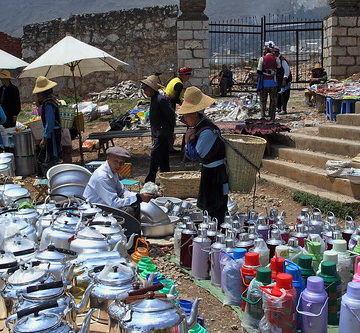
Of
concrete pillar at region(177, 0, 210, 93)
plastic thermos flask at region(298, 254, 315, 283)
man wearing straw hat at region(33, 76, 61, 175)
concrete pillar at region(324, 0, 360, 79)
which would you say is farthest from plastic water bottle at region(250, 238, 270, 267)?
concrete pillar at region(324, 0, 360, 79)

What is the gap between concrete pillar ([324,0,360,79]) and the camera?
13.9 m

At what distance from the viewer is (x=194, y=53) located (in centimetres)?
1433

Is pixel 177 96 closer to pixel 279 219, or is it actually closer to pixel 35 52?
pixel 279 219

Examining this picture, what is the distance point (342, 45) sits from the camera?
14117mm

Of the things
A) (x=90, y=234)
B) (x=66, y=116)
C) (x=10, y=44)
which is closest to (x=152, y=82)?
(x=66, y=116)

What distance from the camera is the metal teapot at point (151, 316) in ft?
8.43

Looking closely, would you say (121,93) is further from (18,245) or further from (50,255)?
(50,255)

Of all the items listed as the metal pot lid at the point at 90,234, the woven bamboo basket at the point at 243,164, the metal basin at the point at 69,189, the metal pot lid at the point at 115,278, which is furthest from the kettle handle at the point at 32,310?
the metal basin at the point at 69,189

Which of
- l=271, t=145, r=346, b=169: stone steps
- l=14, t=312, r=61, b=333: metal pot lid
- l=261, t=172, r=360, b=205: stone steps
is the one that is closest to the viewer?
l=14, t=312, r=61, b=333: metal pot lid

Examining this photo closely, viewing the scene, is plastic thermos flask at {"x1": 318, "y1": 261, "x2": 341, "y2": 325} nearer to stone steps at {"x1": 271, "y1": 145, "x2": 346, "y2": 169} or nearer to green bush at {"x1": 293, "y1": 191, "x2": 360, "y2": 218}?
green bush at {"x1": 293, "y1": 191, "x2": 360, "y2": 218}

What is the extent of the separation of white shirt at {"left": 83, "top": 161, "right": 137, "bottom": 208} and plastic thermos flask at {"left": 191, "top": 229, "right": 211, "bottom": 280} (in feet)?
2.88

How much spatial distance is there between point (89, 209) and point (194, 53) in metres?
10.4

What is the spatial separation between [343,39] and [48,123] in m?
8.80

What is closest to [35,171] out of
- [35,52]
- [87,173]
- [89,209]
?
[87,173]
